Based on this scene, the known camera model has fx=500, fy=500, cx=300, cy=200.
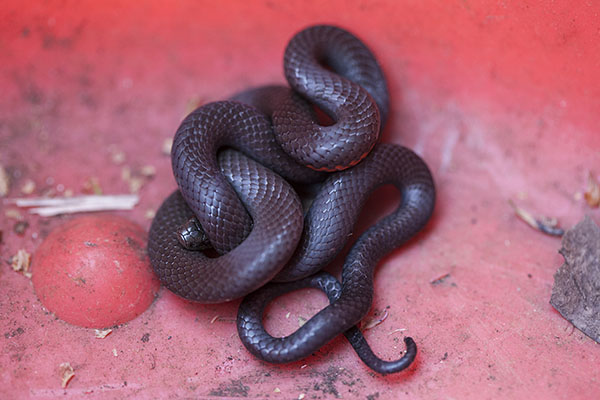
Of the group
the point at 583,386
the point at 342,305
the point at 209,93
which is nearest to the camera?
the point at 583,386

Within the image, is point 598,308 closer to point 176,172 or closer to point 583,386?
point 583,386

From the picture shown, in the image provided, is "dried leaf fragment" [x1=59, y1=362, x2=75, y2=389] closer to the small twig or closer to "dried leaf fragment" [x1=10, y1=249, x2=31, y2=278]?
"dried leaf fragment" [x1=10, y1=249, x2=31, y2=278]

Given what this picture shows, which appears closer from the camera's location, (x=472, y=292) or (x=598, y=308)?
(x=598, y=308)

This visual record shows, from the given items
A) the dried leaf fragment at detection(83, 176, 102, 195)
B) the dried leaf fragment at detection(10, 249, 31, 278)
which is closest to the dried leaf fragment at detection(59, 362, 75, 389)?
the dried leaf fragment at detection(10, 249, 31, 278)

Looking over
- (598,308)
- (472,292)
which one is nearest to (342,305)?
(472,292)

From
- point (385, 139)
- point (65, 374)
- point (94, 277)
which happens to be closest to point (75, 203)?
point (94, 277)

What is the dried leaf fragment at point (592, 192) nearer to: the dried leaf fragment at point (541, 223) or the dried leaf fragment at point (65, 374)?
the dried leaf fragment at point (541, 223)
